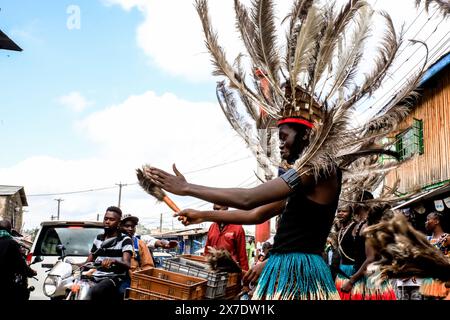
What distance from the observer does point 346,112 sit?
3402 millimetres

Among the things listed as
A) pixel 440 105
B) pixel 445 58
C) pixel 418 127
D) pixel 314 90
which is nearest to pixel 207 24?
pixel 314 90

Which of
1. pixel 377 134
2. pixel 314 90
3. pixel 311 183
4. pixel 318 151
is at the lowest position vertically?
pixel 311 183

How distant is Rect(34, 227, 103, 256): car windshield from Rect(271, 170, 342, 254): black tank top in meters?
6.48

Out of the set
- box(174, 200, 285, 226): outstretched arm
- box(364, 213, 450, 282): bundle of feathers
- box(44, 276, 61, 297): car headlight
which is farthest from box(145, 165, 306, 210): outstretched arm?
box(44, 276, 61, 297): car headlight

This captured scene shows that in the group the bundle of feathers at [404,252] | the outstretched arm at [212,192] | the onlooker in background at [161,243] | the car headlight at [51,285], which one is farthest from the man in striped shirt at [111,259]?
the bundle of feathers at [404,252]

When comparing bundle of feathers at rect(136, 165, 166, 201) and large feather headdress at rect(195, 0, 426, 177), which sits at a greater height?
large feather headdress at rect(195, 0, 426, 177)

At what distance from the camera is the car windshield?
879cm

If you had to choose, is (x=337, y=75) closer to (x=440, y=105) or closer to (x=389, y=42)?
(x=389, y=42)

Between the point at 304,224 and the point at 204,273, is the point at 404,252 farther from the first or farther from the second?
the point at 204,273

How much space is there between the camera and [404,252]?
5.60 ft

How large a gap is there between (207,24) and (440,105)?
10.9 metres

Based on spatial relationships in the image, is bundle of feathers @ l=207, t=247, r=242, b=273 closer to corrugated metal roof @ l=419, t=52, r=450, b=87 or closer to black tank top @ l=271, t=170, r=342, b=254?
black tank top @ l=271, t=170, r=342, b=254

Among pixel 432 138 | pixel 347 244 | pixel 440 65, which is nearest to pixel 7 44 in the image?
pixel 347 244

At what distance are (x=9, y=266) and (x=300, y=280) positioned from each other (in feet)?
17.7
